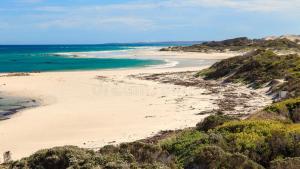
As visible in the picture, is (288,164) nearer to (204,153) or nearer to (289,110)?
(204,153)

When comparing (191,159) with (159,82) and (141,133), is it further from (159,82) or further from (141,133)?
(159,82)

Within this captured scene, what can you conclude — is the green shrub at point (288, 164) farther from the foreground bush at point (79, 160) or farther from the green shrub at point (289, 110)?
the green shrub at point (289, 110)

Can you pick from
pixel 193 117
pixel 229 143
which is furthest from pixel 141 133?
pixel 229 143

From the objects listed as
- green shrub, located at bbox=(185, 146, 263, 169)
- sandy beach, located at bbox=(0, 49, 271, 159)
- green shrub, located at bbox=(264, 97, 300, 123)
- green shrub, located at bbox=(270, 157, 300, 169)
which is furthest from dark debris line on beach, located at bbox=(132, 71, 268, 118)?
green shrub, located at bbox=(270, 157, 300, 169)

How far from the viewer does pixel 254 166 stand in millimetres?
7969

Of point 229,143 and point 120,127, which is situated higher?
point 229,143

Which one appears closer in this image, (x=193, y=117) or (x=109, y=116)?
(x=193, y=117)

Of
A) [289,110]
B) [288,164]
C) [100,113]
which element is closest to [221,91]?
[100,113]

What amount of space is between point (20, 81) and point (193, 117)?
27.0 meters

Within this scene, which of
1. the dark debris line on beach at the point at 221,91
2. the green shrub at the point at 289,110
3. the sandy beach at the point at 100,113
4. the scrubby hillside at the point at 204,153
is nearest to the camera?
the scrubby hillside at the point at 204,153

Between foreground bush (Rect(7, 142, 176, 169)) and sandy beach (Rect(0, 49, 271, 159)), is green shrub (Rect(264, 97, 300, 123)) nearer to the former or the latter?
sandy beach (Rect(0, 49, 271, 159))

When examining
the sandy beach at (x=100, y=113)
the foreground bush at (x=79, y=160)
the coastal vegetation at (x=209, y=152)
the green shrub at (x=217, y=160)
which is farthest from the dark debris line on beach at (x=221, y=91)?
the foreground bush at (x=79, y=160)

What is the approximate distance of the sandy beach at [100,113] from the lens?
17.5m

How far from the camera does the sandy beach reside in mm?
17500
